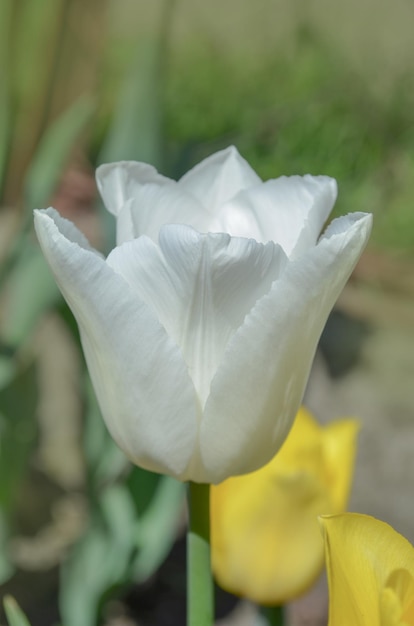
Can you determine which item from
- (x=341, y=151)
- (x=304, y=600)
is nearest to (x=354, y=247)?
(x=304, y=600)

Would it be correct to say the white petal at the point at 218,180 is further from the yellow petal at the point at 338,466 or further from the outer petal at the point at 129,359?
the yellow petal at the point at 338,466

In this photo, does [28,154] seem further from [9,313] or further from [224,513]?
[224,513]

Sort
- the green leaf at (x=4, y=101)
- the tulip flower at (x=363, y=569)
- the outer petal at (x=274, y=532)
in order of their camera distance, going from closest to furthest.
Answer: the tulip flower at (x=363, y=569)
the outer petal at (x=274, y=532)
the green leaf at (x=4, y=101)

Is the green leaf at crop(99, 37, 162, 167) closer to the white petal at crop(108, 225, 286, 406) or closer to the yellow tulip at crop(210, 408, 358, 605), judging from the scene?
the yellow tulip at crop(210, 408, 358, 605)

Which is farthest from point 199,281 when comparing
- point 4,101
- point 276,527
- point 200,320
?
point 4,101

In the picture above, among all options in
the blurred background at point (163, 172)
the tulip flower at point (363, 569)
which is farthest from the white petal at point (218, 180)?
the blurred background at point (163, 172)

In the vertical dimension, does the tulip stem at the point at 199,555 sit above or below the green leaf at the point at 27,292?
above
